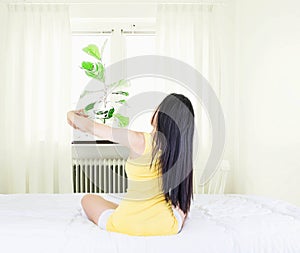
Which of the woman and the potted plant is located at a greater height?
the potted plant

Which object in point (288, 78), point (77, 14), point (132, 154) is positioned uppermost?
point (77, 14)

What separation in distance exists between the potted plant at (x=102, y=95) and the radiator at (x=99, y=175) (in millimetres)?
384

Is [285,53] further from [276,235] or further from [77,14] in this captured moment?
[77,14]

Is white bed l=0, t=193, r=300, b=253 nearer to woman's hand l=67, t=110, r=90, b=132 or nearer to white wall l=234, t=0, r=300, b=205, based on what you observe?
woman's hand l=67, t=110, r=90, b=132

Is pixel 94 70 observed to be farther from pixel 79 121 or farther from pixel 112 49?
pixel 79 121

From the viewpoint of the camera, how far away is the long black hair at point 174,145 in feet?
6.77

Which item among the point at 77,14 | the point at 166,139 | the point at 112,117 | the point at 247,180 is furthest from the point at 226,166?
the point at 166,139

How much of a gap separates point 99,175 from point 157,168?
2465 millimetres

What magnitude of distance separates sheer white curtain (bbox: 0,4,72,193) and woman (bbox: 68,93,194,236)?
2362 millimetres

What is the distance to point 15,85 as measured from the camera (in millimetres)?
4465

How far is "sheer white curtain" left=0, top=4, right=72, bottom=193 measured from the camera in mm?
4434

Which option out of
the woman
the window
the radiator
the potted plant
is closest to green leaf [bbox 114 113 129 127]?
the potted plant

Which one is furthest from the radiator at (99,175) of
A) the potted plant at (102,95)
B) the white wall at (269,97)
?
the white wall at (269,97)

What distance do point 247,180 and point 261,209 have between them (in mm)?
1837
